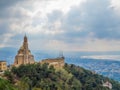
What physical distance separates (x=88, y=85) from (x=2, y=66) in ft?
81.5

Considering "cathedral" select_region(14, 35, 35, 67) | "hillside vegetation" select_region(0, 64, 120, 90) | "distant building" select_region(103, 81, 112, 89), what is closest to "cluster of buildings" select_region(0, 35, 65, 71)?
"cathedral" select_region(14, 35, 35, 67)

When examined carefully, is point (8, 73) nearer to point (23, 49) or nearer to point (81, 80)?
point (23, 49)

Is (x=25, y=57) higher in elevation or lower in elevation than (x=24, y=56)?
lower

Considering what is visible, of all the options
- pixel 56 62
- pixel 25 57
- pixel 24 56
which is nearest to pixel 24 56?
pixel 24 56

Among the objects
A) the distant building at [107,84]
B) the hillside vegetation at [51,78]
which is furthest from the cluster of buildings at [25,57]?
the distant building at [107,84]

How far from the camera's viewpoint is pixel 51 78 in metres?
98.5

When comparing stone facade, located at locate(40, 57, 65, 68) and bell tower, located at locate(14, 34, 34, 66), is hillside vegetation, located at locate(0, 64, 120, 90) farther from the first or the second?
bell tower, located at locate(14, 34, 34, 66)

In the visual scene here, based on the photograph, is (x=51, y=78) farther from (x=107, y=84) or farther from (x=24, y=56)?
(x=107, y=84)

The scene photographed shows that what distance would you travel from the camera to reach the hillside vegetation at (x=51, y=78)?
287 ft

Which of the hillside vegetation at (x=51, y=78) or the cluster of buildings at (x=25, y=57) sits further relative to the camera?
the cluster of buildings at (x=25, y=57)

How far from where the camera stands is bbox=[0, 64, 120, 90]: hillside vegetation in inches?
3438

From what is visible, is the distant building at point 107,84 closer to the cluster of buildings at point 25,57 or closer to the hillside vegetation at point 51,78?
the hillside vegetation at point 51,78

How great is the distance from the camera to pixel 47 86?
87.6m

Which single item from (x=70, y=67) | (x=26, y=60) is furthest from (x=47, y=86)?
(x=70, y=67)
